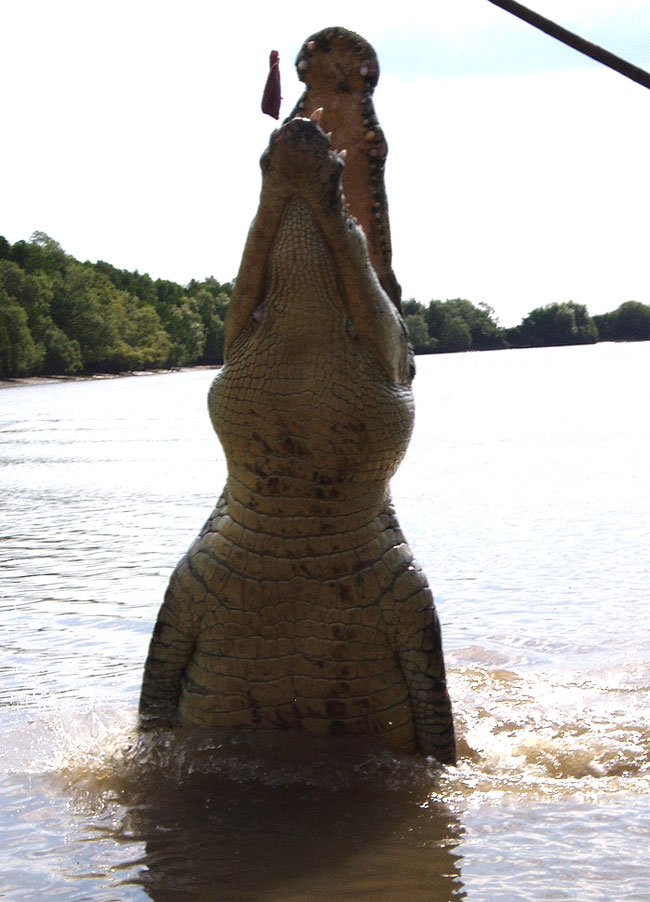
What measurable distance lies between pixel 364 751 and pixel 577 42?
7.07 feet

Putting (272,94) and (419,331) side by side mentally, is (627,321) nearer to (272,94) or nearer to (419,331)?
(419,331)

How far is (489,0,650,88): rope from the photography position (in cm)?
208

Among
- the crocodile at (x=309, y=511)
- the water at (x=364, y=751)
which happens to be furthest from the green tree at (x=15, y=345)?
the crocodile at (x=309, y=511)

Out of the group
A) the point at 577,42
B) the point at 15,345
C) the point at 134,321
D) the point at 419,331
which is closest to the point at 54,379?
the point at 15,345

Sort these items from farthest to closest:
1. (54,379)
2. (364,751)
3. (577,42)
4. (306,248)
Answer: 1. (54,379)
2. (364,751)
3. (306,248)
4. (577,42)

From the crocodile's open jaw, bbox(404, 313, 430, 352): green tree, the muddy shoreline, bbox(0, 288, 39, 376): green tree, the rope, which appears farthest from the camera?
bbox(404, 313, 430, 352): green tree

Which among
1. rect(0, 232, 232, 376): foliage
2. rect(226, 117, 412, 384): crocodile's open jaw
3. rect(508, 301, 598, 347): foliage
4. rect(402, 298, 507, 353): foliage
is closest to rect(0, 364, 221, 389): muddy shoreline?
rect(0, 232, 232, 376): foliage

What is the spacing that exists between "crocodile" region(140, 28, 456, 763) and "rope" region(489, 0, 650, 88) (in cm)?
118

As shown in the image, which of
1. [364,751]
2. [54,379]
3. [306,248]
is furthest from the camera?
[54,379]

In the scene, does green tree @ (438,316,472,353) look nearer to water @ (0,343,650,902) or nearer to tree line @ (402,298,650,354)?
tree line @ (402,298,650,354)

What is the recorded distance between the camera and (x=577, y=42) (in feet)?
7.14

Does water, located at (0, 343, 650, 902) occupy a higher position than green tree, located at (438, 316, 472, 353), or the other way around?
green tree, located at (438, 316, 472, 353)

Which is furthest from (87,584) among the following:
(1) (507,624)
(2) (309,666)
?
(2) (309,666)

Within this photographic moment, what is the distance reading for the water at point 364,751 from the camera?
307 centimetres
